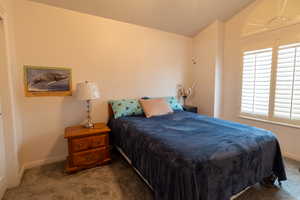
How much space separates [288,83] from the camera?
7.99 ft

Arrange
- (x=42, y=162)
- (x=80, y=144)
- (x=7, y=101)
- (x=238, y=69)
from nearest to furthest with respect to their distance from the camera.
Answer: (x=7, y=101) < (x=80, y=144) < (x=42, y=162) < (x=238, y=69)

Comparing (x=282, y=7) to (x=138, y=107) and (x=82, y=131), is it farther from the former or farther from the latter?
(x=82, y=131)

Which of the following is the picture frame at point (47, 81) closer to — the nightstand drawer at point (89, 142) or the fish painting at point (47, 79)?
the fish painting at point (47, 79)

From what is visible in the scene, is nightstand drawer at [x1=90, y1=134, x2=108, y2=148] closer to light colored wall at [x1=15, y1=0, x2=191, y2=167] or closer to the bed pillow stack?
the bed pillow stack

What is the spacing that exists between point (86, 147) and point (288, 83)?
129 inches

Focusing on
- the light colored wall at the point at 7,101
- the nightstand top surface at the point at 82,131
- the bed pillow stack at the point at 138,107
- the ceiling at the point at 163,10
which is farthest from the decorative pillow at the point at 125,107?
the ceiling at the point at 163,10

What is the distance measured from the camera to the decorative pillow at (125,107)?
2.65 metres

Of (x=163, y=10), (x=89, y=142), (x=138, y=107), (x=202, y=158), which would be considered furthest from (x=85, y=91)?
(x=163, y=10)

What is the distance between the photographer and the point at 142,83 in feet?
10.5

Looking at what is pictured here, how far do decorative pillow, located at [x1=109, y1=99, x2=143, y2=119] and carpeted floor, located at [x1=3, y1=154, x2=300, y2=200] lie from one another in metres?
0.88

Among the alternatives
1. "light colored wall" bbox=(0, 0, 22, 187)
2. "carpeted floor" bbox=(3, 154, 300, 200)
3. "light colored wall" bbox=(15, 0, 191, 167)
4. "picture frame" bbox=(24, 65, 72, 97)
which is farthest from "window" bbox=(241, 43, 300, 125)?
"light colored wall" bbox=(0, 0, 22, 187)

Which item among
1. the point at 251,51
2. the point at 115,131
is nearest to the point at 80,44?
the point at 115,131

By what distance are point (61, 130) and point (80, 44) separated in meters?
1.45

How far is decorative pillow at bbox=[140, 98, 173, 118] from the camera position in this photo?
2.70 m
